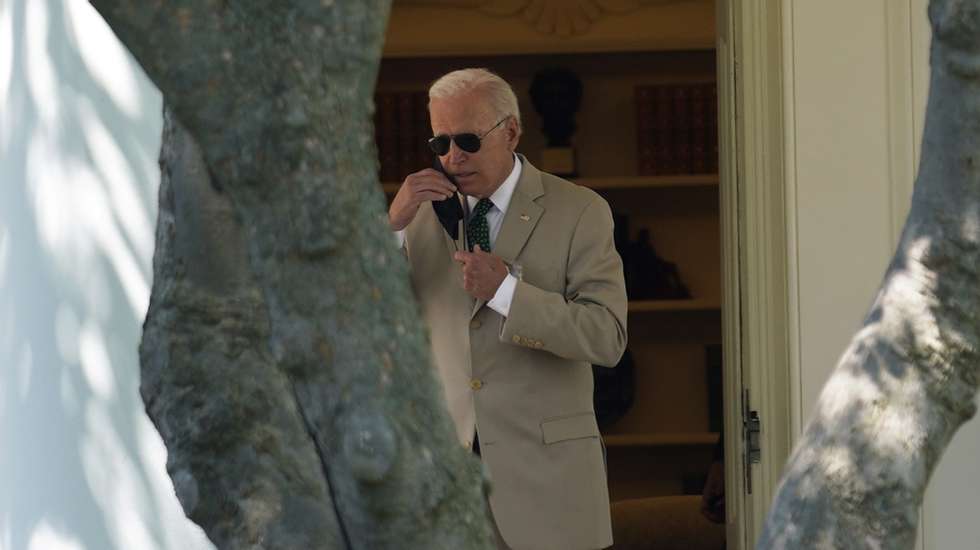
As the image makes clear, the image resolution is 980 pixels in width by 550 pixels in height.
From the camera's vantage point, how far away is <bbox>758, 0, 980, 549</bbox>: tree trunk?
195 cm

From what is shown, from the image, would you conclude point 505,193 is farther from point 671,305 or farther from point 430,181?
point 671,305

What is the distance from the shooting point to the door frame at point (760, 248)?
4.87 metres

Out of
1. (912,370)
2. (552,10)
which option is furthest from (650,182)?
(912,370)

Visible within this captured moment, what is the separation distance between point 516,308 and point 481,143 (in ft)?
1.45

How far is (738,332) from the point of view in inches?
201

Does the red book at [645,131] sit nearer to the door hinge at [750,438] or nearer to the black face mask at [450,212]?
the door hinge at [750,438]

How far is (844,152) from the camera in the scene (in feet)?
15.5

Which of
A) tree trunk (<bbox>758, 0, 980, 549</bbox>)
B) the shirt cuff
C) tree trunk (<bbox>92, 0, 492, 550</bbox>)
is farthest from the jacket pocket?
tree trunk (<bbox>758, 0, 980, 549</bbox>)

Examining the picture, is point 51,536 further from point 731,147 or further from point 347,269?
point 347,269

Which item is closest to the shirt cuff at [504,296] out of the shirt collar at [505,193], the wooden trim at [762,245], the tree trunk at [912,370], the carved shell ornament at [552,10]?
the shirt collar at [505,193]

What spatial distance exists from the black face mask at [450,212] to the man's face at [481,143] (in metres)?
0.03

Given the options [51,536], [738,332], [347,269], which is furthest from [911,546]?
[738,332]

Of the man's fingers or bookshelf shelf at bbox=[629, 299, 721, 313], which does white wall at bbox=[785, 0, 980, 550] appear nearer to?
the man's fingers

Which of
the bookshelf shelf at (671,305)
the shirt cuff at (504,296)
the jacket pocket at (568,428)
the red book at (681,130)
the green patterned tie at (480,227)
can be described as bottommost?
the jacket pocket at (568,428)
